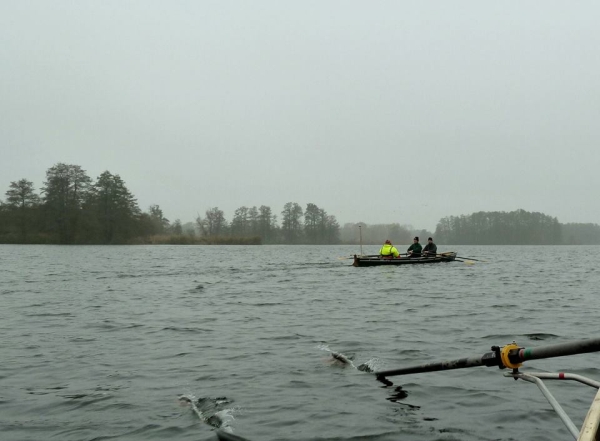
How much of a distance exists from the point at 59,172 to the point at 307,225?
228 ft

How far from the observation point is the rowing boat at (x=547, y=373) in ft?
11.4

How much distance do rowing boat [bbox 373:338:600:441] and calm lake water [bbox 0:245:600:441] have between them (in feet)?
3.75

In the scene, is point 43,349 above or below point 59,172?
below

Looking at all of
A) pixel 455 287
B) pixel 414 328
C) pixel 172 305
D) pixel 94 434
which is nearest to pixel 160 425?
pixel 94 434

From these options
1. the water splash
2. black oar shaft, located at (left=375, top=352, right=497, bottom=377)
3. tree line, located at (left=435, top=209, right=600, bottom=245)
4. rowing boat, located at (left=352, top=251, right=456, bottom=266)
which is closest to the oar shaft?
black oar shaft, located at (left=375, top=352, right=497, bottom=377)

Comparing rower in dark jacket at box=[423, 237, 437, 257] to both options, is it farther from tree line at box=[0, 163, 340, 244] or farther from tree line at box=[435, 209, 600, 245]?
tree line at box=[435, 209, 600, 245]

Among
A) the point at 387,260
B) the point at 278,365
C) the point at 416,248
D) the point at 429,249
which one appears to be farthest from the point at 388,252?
the point at 278,365

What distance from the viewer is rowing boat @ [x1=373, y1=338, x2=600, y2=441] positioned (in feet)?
11.4

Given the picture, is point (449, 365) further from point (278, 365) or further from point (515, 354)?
point (278, 365)

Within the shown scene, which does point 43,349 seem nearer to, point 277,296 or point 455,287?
point 277,296

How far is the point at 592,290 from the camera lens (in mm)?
20969

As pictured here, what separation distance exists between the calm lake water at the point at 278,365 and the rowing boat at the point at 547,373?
1.14m

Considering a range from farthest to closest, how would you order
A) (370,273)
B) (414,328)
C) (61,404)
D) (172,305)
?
1. (370,273)
2. (172,305)
3. (414,328)
4. (61,404)

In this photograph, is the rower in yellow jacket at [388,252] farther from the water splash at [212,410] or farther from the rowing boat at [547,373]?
the rowing boat at [547,373]
